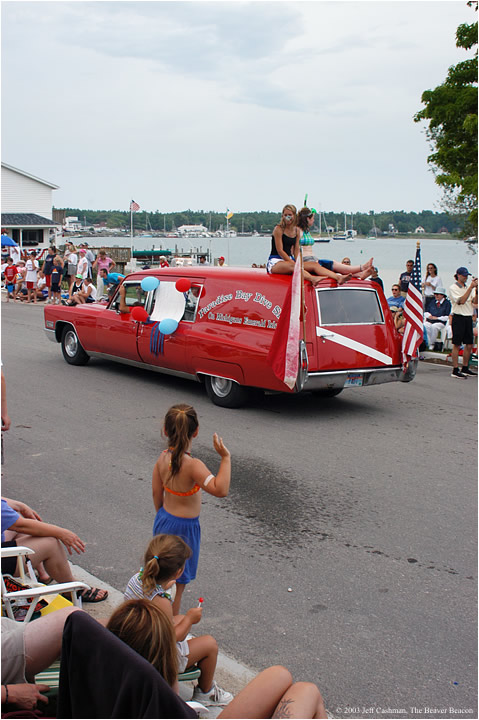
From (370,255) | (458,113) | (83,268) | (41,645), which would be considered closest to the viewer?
(41,645)

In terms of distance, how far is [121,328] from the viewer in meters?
11.2

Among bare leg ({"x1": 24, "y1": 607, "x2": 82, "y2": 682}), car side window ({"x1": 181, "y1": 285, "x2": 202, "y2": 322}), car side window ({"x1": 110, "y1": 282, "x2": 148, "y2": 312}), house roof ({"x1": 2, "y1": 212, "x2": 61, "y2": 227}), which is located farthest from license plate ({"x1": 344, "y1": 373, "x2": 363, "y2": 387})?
house roof ({"x1": 2, "y1": 212, "x2": 61, "y2": 227})

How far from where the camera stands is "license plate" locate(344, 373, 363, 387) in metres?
9.29

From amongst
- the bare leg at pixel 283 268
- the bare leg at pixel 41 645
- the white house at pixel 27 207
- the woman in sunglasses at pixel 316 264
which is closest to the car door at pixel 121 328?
the bare leg at pixel 283 268

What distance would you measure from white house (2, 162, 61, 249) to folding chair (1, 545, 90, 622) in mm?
44929

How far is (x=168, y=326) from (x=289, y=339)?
2.21 meters

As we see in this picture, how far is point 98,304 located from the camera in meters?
12.5

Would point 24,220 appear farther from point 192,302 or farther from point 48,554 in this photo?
point 48,554

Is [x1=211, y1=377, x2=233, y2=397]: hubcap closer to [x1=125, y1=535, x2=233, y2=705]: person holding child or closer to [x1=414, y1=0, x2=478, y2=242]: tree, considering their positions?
[x1=125, y1=535, x2=233, y2=705]: person holding child

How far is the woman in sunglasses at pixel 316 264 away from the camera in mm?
9484

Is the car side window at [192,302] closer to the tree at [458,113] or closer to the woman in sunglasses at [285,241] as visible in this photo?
the woman in sunglasses at [285,241]

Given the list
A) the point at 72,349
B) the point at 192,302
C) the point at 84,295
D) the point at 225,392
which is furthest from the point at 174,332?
the point at 84,295

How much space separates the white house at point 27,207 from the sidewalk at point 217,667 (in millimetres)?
44494

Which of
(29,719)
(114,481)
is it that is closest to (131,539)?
(114,481)
